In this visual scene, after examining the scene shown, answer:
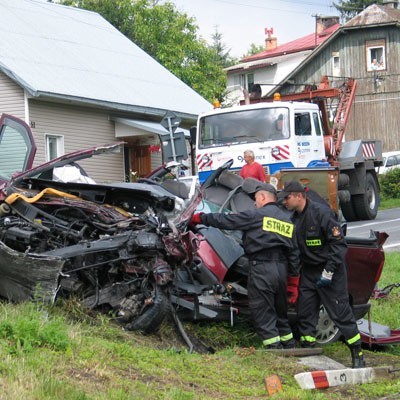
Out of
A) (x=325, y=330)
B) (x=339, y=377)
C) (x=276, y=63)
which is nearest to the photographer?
(x=339, y=377)

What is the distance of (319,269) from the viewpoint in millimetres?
8289

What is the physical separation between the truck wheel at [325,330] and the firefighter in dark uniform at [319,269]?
54 centimetres

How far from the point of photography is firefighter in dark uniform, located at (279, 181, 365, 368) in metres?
8.04

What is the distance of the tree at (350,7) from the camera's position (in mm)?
68125

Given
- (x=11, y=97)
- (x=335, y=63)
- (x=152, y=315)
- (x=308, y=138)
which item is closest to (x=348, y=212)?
(x=308, y=138)

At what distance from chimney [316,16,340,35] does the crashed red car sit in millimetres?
54149

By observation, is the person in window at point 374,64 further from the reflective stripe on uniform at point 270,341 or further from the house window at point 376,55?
the reflective stripe on uniform at point 270,341

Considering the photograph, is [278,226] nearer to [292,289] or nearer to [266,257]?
[266,257]

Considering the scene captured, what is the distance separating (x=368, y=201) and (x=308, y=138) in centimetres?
605

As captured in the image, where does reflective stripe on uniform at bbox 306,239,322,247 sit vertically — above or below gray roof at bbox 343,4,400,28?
below

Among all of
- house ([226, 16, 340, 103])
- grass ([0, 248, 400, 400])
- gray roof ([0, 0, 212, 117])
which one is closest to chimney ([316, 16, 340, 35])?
house ([226, 16, 340, 103])

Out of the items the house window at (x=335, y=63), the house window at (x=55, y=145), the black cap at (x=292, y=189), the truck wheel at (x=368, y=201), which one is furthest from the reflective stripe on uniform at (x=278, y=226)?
the house window at (x=335, y=63)

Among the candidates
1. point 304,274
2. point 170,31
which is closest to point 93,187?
point 304,274

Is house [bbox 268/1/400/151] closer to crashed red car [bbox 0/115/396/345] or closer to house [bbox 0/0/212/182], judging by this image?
house [bbox 0/0/212/182]
